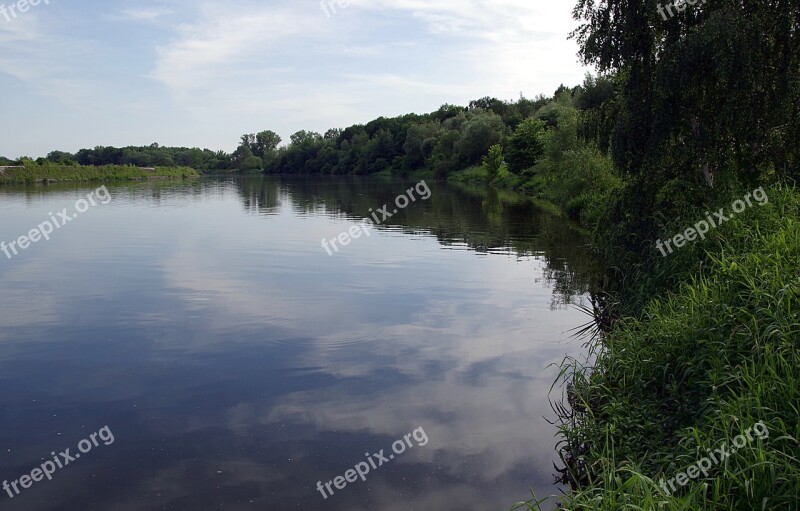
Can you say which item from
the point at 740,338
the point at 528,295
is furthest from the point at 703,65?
the point at 740,338

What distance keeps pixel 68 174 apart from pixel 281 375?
103 m

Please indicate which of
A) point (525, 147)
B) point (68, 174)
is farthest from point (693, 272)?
point (68, 174)

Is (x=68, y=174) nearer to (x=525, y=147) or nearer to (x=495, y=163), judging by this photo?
(x=495, y=163)

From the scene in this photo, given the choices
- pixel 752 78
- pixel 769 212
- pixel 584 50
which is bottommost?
pixel 769 212

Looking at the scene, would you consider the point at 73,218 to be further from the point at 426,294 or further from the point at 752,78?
the point at 752,78

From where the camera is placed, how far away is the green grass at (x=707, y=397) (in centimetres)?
527

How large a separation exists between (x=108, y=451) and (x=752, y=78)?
47.1 feet

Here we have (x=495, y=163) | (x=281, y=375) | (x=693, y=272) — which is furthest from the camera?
(x=495, y=163)

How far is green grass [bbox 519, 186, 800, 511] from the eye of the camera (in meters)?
5.27

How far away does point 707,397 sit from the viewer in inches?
271

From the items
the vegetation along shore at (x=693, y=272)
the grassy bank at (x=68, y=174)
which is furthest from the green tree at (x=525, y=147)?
the grassy bank at (x=68, y=174)

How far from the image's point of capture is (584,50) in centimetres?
1698

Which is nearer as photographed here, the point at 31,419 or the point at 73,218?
the point at 31,419

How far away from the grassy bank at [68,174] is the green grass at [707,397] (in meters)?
98.9
